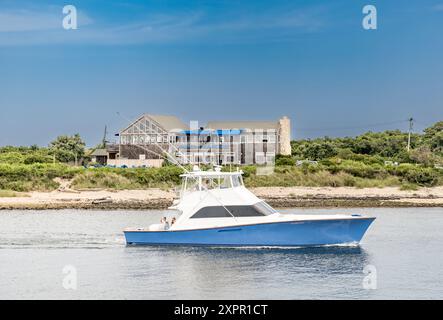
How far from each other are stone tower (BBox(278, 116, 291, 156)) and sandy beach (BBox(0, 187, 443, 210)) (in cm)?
3013

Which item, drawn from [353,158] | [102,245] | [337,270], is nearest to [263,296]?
[337,270]

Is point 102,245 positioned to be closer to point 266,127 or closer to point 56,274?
point 56,274

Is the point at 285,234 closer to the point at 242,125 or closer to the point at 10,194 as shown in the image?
the point at 10,194

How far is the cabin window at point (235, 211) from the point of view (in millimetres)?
35750

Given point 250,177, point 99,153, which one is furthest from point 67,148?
point 250,177

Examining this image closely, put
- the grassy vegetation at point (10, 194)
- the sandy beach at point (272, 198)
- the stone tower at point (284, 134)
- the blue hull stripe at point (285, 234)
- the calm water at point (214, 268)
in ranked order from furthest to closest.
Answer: the stone tower at point (284, 134) < the grassy vegetation at point (10, 194) < the sandy beach at point (272, 198) < the blue hull stripe at point (285, 234) < the calm water at point (214, 268)

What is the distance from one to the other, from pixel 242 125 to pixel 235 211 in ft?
207

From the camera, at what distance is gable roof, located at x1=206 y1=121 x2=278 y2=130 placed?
9849cm

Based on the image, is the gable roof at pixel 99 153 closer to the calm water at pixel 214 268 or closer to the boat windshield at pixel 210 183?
the calm water at pixel 214 268

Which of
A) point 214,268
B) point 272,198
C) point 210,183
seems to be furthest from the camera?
point 272,198

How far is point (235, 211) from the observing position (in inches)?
1410

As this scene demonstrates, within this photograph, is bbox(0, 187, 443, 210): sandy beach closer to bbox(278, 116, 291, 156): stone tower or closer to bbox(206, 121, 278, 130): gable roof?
bbox(206, 121, 278, 130): gable roof

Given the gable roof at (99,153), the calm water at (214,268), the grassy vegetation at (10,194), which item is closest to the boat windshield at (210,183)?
the calm water at (214,268)

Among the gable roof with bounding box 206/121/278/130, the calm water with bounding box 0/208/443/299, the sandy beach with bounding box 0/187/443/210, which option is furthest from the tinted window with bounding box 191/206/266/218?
the gable roof with bounding box 206/121/278/130
